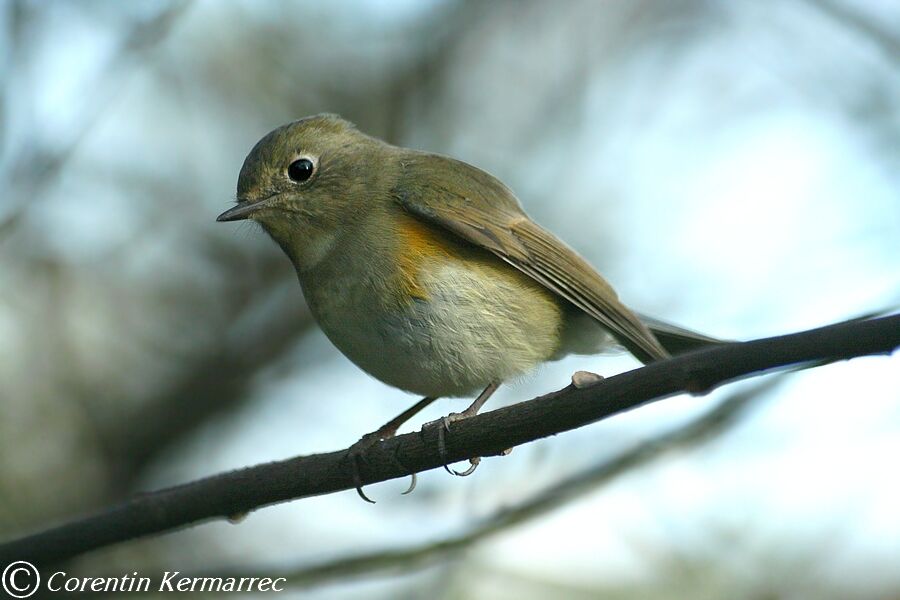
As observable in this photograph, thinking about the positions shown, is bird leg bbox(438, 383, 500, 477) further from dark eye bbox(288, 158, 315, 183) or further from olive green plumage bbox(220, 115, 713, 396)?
dark eye bbox(288, 158, 315, 183)

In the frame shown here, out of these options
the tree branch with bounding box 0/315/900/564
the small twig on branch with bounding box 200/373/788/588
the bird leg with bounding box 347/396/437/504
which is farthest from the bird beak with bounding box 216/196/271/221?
the small twig on branch with bounding box 200/373/788/588

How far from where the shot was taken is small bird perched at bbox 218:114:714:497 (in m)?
4.45

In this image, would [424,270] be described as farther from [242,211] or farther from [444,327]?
[242,211]

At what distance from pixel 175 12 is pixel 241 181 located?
1.13m

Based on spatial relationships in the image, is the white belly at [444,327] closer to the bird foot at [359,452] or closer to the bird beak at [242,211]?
the bird foot at [359,452]

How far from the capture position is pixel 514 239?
495 cm

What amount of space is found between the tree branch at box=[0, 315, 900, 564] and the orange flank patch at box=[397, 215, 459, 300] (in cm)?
79

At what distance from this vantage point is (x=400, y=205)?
491 cm

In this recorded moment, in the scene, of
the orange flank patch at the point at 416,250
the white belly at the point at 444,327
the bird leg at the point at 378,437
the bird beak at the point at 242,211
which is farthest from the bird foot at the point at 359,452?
the bird beak at the point at 242,211

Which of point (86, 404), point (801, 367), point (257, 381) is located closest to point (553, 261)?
point (801, 367)

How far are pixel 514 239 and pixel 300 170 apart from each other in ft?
3.76

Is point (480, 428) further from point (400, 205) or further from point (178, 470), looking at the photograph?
point (178, 470)

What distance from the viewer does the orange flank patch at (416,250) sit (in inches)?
174

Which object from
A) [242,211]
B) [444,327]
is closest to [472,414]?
[444,327]
